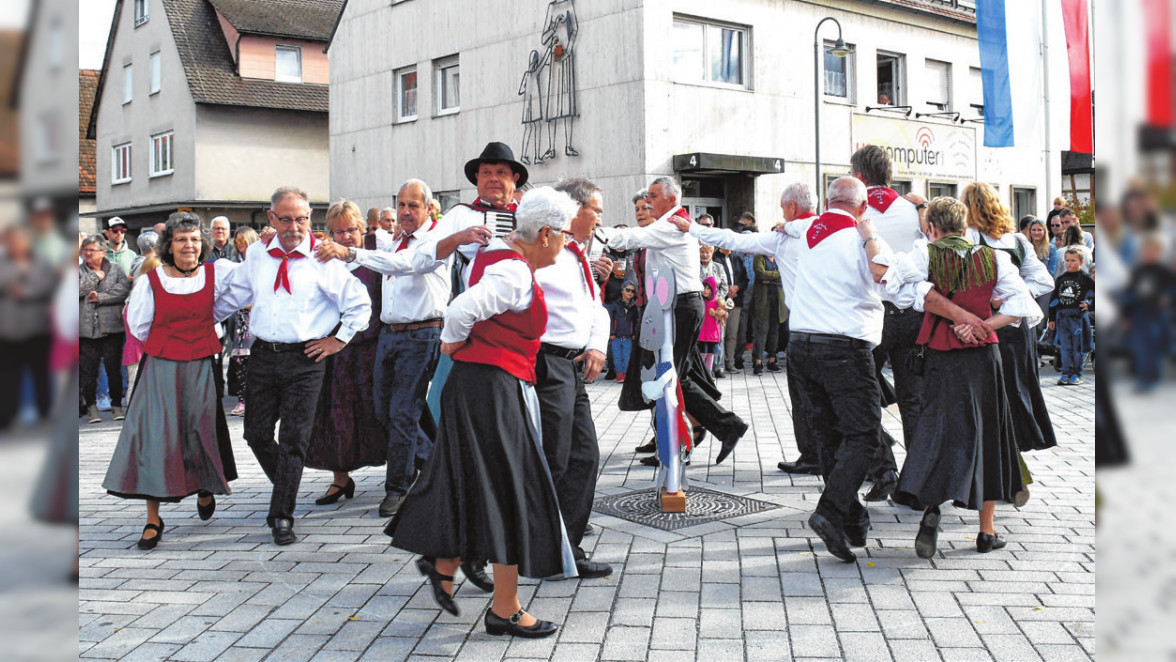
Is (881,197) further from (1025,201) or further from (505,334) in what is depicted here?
(1025,201)

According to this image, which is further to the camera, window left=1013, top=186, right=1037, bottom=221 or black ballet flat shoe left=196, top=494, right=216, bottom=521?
window left=1013, top=186, right=1037, bottom=221

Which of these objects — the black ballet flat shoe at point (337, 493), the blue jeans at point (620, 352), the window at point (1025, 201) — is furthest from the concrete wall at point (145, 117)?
the black ballet flat shoe at point (337, 493)

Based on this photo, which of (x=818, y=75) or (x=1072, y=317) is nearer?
(x=1072, y=317)

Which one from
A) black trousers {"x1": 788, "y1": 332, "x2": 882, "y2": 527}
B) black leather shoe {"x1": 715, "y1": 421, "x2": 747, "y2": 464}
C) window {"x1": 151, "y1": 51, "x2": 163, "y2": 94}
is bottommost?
black leather shoe {"x1": 715, "y1": 421, "x2": 747, "y2": 464}

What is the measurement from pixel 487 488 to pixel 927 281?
2.69 meters

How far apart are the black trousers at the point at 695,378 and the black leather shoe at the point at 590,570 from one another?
2360mm

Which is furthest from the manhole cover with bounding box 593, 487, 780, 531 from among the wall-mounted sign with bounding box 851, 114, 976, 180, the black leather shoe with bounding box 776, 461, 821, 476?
the wall-mounted sign with bounding box 851, 114, 976, 180

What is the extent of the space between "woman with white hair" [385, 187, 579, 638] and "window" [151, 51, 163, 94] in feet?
115

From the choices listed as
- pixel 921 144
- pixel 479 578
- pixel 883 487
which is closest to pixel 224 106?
pixel 921 144

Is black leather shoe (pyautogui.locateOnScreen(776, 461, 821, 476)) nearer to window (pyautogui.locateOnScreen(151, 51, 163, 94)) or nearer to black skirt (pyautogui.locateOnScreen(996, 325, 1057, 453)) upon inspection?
black skirt (pyautogui.locateOnScreen(996, 325, 1057, 453))

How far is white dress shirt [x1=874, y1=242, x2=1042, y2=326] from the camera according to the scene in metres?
5.38

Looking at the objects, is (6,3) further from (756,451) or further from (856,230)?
(756,451)

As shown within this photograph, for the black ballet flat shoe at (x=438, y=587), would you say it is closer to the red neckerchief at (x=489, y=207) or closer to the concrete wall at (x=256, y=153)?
the red neckerchief at (x=489, y=207)

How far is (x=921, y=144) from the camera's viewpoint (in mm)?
24500
